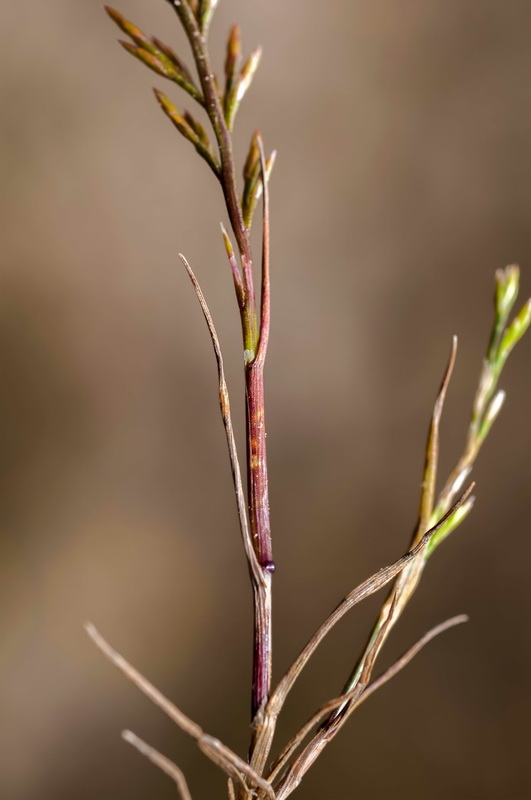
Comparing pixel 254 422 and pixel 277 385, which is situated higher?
pixel 254 422

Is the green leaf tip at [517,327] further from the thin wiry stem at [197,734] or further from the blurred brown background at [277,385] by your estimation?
the blurred brown background at [277,385]

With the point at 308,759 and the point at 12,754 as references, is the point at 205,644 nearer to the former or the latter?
the point at 12,754

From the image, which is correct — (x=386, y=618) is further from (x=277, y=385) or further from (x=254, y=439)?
(x=277, y=385)

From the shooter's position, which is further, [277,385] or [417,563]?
[277,385]

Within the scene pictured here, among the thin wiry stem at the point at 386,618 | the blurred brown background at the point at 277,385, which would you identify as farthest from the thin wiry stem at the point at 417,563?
the blurred brown background at the point at 277,385

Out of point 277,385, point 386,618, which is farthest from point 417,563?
point 277,385

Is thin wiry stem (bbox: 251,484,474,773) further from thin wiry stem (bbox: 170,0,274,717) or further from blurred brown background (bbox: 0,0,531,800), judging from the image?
blurred brown background (bbox: 0,0,531,800)
